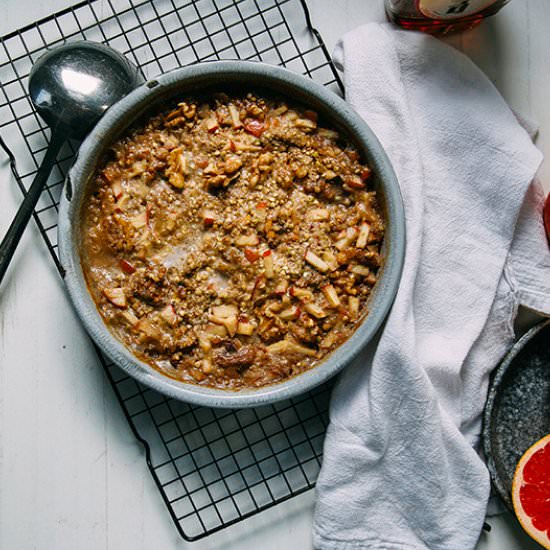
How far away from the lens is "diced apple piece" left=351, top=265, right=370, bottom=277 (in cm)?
196

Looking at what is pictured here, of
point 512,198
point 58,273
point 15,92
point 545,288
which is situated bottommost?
point 545,288

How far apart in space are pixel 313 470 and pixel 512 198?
89cm

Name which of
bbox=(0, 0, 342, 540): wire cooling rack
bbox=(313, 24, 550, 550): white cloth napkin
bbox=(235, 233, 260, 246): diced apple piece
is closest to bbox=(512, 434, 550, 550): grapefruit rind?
bbox=(313, 24, 550, 550): white cloth napkin

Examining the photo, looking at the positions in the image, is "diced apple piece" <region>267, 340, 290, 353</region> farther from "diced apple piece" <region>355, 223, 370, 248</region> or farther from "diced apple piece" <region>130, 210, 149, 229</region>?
"diced apple piece" <region>130, 210, 149, 229</region>

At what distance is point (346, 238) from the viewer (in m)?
1.95

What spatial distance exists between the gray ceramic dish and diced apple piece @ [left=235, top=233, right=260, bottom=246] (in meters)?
0.32

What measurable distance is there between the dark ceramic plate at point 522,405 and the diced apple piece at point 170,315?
88 cm

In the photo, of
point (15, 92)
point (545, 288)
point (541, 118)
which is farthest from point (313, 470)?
point (15, 92)

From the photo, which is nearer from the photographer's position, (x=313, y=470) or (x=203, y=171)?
(x=203, y=171)

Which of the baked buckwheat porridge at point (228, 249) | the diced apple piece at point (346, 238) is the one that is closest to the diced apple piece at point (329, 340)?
the baked buckwheat porridge at point (228, 249)

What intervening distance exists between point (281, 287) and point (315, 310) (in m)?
0.10

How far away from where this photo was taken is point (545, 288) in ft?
6.88

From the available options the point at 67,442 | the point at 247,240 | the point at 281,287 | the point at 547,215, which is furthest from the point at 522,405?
the point at 67,442

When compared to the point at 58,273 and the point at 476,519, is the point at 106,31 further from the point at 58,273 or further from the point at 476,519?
the point at 476,519
